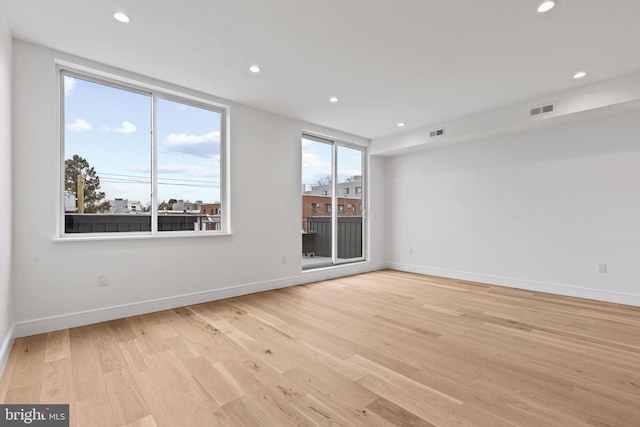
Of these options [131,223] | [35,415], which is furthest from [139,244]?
[35,415]

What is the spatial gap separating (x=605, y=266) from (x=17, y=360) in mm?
6198

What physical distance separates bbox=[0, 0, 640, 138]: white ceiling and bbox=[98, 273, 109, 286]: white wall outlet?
2.19 m

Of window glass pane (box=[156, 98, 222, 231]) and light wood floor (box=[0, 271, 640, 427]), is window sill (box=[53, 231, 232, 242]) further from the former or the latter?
light wood floor (box=[0, 271, 640, 427])

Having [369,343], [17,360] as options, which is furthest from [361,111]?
[17,360]

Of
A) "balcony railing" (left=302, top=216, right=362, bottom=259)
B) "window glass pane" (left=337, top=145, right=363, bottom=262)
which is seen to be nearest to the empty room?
"balcony railing" (left=302, top=216, right=362, bottom=259)

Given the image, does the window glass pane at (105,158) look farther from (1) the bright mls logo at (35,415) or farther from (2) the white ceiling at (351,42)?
(1) the bright mls logo at (35,415)

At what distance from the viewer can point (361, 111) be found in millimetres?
4523

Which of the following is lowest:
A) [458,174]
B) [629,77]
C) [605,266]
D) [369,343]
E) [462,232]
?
[369,343]

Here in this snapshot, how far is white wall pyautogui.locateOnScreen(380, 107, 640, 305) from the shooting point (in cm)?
381


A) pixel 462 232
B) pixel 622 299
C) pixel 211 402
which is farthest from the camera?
pixel 462 232

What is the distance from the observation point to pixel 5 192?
2.39 m

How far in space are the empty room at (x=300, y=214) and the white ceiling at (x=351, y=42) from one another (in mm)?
A: 24

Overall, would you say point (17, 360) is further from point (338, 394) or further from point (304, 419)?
point (338, 394)

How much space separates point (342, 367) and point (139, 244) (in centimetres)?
259
